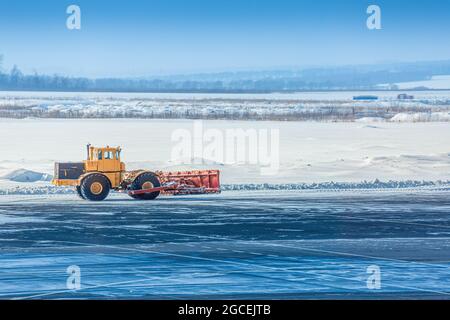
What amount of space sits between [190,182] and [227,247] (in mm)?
7279

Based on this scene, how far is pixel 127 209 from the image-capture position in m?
20.4

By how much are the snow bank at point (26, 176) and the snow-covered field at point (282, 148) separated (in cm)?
3

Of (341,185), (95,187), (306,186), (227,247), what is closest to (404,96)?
(341,185)

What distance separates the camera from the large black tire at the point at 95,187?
2120 cm

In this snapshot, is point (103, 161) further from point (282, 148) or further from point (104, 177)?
point (282, 148)

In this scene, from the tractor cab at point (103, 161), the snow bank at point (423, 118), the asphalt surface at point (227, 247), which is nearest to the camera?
the asphalt surface at point (227, 247)

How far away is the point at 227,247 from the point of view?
15227 millimetres

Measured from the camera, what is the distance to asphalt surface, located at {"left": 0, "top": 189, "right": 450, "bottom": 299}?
12.0 metres

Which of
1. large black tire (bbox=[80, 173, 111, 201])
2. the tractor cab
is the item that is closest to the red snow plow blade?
the tractor cab

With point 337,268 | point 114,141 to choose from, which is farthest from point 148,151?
point 337,268

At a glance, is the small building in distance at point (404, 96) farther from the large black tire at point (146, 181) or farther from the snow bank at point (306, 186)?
the large black tire at point (146, 181)

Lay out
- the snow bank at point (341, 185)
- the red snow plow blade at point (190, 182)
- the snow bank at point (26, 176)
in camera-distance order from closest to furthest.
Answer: the red snow plow blade at point (190, 182)
the snow bank at point (341, 185)
the snow bank at point (26, 176)

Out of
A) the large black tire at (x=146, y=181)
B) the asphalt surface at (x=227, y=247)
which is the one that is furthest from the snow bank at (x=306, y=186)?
the large black tire at (x=146, y=181)

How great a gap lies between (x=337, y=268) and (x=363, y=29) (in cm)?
1569
